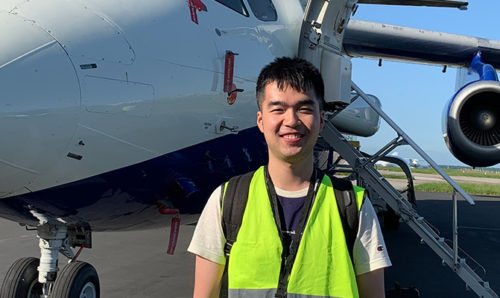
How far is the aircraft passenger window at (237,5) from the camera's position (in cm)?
413

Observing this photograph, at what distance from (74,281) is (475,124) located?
22.6 feet

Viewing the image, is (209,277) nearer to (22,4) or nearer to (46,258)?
(22,4)

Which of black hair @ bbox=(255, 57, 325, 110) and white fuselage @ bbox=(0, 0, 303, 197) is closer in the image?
black hair @ bbox=(255, 57, 325, 110)

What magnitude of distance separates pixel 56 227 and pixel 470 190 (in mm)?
28670

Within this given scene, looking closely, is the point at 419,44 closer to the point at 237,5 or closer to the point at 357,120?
the point at 357,120

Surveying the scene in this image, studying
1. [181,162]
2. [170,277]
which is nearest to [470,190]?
[170,277]

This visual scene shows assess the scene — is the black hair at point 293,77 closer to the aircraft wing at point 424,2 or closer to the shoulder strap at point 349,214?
the shoulder strap at point 349,214

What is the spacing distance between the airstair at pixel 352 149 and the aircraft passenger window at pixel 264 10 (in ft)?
1.53

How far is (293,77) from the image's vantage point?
1.66 m

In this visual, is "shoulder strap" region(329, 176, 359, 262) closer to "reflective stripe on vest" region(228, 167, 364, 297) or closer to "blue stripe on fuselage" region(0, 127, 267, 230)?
"reflective stripe on vest" region(228, 167, 364, 297)

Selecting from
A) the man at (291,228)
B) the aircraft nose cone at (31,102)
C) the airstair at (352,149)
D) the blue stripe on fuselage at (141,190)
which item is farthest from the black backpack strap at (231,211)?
the airstair at (352,149)

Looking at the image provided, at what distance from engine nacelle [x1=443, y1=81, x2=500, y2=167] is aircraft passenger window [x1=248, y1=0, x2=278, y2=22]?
14.1 feet

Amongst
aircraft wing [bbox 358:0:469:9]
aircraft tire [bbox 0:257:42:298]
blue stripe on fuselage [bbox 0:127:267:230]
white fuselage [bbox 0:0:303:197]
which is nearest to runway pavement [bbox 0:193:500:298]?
blue stripe on fuselage [bbox 0:127:267:230]

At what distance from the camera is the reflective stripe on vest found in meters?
1.53
